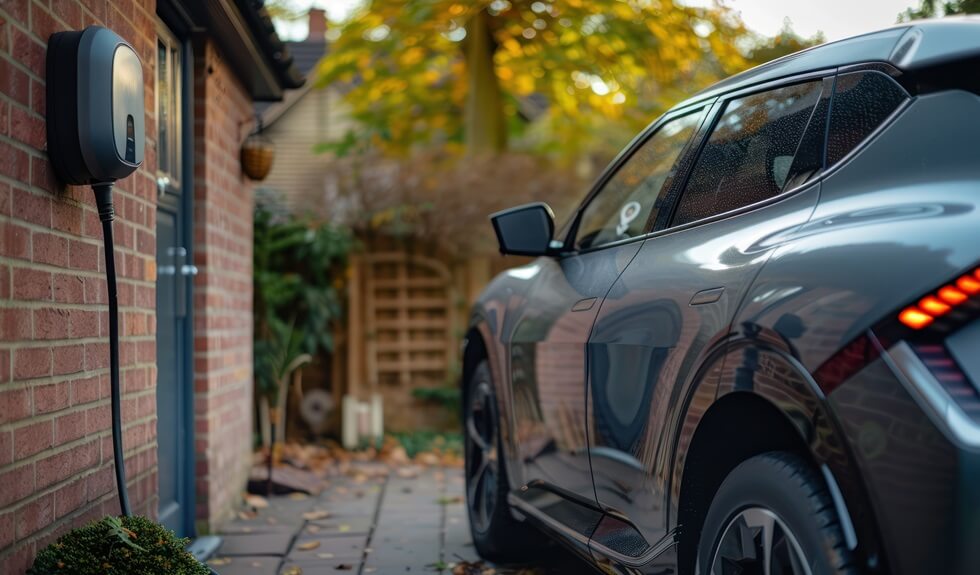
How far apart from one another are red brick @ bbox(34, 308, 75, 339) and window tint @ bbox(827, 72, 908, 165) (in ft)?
6.49

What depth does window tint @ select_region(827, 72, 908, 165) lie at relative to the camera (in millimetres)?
2293

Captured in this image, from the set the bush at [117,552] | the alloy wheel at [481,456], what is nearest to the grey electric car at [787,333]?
the alloy wheel at [481,456]

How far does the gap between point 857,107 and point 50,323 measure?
82.2 inches

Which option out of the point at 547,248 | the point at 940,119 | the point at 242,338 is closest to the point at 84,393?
the point at 547,248

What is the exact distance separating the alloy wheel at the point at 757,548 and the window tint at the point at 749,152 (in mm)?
805

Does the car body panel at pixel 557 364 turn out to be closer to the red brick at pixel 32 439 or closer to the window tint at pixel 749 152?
the window tint at pixel 749 152

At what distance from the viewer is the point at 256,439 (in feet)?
28.9

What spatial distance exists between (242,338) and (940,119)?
5.11 metres

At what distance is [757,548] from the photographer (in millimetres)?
2221

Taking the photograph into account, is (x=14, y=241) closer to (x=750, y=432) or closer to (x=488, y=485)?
(x=750, y=432)

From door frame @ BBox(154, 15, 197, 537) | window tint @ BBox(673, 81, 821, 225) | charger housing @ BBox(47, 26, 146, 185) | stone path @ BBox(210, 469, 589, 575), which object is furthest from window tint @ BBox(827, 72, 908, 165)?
door frame @ BBox(154, 15, 197, 537)

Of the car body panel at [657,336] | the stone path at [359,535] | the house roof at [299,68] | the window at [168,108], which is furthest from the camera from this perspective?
the house roof at [299,68]

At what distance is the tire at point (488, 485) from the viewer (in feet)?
14.9

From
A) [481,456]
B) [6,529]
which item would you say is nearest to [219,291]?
[481,456]
